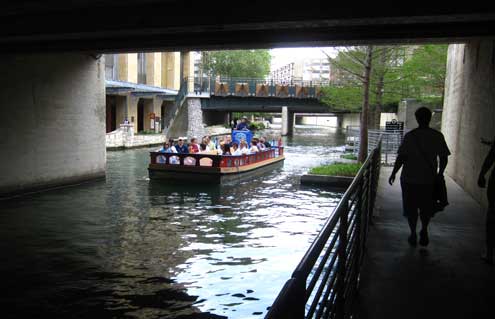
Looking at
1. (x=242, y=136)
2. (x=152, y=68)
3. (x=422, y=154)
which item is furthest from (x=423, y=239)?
(x=152, y=68)

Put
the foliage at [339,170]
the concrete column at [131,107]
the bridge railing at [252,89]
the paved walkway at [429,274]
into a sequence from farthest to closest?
1. the bridge railing at [252,89]
2. the concrete column at [131,107]
3. the foliage at [339,170]
4. the paved walkway at [429,274]

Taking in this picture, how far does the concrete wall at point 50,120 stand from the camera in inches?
582

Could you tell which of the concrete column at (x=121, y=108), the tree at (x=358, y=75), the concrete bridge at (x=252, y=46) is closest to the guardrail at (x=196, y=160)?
the concrete bridge at (x=252, y=46)

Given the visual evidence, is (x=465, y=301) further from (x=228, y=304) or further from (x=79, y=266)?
(x=79, y=266)

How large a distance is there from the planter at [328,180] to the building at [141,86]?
740 inches

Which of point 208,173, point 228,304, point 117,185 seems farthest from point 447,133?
point 228,304

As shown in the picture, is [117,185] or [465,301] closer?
[465,301]

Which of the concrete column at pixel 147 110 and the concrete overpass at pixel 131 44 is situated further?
the concrete column at pixel 147 110

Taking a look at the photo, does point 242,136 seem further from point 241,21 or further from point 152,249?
point 241,21

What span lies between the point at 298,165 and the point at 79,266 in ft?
61.8

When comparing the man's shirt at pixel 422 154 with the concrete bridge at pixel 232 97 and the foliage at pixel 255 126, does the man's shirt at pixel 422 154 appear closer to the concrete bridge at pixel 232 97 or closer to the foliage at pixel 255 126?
the concrete bridge at pixel 232 97

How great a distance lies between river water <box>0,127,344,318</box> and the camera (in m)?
6.76

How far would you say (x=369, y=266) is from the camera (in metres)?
5.39

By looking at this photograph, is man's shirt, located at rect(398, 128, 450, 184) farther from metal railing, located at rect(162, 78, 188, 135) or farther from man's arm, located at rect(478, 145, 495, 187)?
metal railing, located at rect(162, 78, 188, 135)
